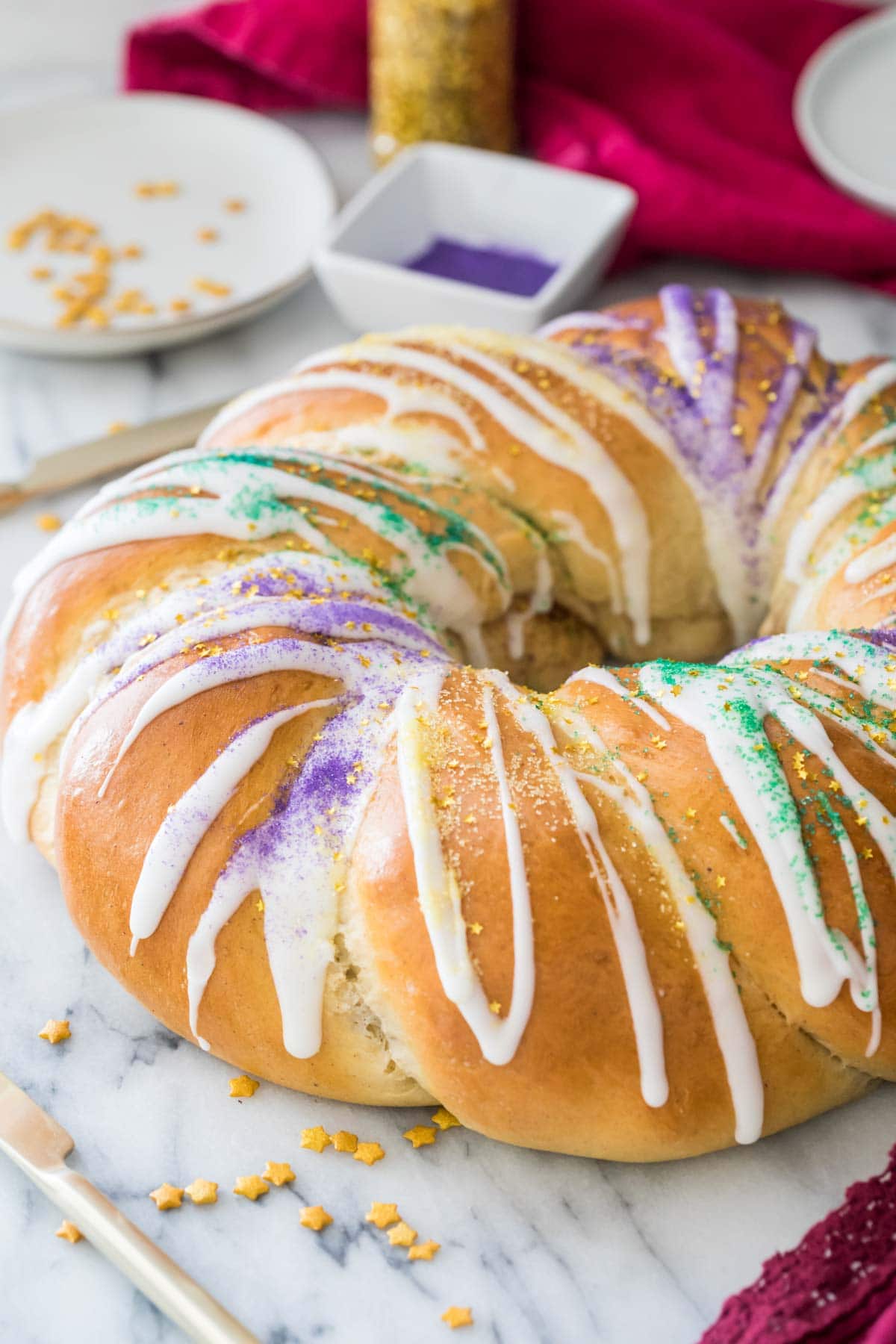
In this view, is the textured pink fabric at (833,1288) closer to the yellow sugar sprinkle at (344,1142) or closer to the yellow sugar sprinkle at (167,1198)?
the yellow sugar sprinkle at (344,1142)

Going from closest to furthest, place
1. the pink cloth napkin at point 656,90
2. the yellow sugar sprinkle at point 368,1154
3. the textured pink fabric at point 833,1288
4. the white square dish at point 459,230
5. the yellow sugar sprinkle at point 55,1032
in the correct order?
the textured pink fabric at point 833,1288 → the yellow sugar sprinkle at point 368,1154 → the yellow sugar sprinkle at point 55,1032 → the white square dish at point 459,230 → the pink cloth napkin at point 656,90

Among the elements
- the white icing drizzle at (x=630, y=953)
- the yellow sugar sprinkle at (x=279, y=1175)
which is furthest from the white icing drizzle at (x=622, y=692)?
the yellow sugar sprinkle at (x=279, y=1175)

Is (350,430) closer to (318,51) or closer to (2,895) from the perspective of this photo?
(2,895)

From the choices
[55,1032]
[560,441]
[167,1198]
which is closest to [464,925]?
[167,1198]

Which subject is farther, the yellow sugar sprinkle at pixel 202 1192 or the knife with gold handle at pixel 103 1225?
the yellow sugar sprinkle at pixel 202 1192

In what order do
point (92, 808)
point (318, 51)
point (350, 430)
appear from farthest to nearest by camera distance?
1. point (318, 51)
2. point (350, 430)
3. point (92, 808)

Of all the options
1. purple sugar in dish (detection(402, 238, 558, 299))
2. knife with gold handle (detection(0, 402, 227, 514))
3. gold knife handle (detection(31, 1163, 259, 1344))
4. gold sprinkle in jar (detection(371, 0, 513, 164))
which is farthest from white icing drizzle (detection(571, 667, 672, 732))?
gold sprinkle in jar (detection(371, 0, 513, 164))

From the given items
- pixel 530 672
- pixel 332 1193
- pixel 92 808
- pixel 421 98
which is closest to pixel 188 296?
pixel 421 98
